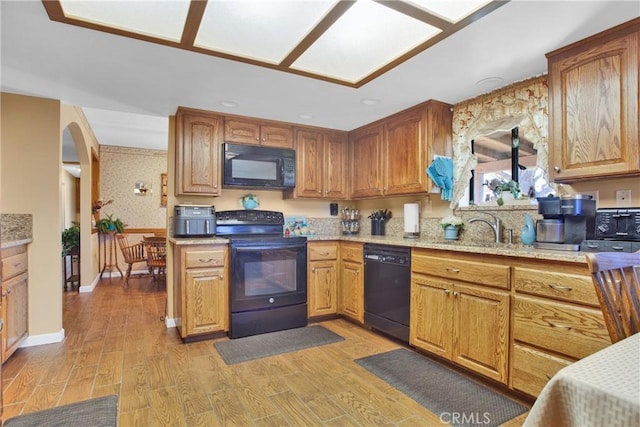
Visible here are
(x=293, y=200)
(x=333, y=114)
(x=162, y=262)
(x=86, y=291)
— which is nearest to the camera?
(x=333, y=114)

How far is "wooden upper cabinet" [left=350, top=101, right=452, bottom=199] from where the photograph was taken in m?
3.08

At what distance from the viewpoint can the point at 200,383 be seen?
7.39ft

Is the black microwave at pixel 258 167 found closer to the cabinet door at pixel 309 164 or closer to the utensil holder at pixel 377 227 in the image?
the cabinet door at pixel 309 164

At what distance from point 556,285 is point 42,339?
391 cm

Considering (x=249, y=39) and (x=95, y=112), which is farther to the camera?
(x=95, y=112)

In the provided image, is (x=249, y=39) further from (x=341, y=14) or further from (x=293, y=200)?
(x=293, y=200)

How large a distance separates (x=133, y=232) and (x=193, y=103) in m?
4.27

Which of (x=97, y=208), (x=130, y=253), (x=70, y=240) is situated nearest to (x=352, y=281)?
(x=130, y=253)

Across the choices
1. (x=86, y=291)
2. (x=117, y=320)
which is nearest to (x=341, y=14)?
(x=117, y=320)

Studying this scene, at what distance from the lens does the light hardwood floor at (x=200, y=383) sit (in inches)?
74.2

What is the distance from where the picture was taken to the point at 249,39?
2041 mm

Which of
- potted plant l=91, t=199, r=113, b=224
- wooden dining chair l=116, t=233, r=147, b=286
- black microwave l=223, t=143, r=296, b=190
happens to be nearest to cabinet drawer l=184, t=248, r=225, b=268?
black microwave l=223, t=143, r=296, b=190

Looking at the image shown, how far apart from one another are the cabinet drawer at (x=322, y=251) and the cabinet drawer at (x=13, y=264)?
95.4 inches

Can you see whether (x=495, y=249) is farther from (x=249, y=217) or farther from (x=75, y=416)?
(x=75, y=416)
